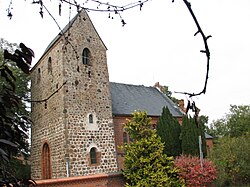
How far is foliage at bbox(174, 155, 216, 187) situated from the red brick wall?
291 cm

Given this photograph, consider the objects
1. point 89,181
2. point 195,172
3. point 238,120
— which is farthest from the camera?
point 238,120

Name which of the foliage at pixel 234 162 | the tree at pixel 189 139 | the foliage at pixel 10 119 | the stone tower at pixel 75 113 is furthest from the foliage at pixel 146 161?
the foliage at pixel 10 119

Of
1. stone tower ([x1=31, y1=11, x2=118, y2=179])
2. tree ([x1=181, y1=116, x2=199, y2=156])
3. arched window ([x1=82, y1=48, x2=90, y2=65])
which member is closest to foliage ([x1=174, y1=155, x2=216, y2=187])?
tree ([x1=181, y1=116, x2=199, y2=156])

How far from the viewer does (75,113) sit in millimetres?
17672

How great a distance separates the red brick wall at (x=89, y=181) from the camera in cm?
1134

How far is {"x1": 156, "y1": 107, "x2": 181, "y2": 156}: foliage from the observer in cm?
1983

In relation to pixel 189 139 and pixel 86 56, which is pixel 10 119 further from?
pixel 189 139

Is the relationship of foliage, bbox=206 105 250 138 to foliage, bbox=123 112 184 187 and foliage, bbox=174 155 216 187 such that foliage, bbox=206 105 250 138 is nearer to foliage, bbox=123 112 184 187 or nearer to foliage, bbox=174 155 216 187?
foliage, bbox=174 155 216 187

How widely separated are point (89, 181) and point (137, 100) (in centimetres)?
1311

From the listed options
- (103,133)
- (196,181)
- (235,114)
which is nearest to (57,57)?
(103,133)

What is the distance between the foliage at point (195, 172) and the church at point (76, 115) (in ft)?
15.8

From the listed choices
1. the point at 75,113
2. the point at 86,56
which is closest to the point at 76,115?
the point at 75,113

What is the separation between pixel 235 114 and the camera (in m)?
37.2

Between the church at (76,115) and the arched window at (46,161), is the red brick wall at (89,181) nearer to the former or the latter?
the church at (76,115)
